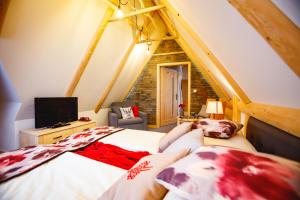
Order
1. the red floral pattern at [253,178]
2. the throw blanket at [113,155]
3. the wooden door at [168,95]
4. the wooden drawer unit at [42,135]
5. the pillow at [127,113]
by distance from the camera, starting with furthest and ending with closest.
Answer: the wooden door at [168,95] < the pillow at [127,113] < the wooden drawer unit at [42,135] < the throw blanket at [113,155] < the red floral pattern at [253,178]

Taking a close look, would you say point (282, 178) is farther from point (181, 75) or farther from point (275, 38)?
point (181, 75)

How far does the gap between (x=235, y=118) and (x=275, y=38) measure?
2.57 m

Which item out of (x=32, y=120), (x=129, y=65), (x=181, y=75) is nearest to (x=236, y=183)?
(x=32, y=120)

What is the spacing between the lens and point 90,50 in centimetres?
322

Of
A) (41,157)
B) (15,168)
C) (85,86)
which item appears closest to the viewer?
(15,168)

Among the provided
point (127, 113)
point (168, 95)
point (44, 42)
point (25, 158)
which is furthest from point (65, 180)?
point (168, 95)

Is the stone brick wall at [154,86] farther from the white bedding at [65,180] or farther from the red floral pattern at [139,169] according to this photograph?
the red floral pattern at [139,169]

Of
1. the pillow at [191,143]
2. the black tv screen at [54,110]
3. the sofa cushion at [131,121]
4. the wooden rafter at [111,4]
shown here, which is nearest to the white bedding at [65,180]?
the pillow at [191,143]

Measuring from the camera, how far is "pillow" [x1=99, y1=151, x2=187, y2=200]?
31.9 inches

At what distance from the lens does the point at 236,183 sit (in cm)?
62

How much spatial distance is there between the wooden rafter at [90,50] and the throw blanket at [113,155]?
6.75ft

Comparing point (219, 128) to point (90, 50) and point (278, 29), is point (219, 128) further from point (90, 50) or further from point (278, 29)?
point (90, 50)

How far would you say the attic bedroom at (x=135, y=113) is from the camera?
29.5 inches

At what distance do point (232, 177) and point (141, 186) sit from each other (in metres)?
0.45
